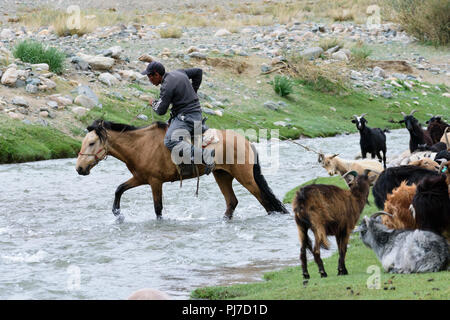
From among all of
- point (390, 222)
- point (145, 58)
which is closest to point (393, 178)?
point (390, 222)

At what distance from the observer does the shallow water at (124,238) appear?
900cm

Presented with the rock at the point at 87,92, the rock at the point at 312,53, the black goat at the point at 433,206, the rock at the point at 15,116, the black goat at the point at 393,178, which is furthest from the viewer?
the rock at the point at 312,53

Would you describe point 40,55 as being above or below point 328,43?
above

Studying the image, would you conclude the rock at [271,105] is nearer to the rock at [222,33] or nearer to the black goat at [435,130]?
the black goat at [435,130]

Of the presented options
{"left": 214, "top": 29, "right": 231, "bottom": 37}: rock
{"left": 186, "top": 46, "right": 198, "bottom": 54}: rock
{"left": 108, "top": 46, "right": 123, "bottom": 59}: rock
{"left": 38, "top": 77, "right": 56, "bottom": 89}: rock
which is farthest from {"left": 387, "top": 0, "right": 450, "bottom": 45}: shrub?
{"left": 38, "top": 77, "right": 56, "bottom": 89}: rock

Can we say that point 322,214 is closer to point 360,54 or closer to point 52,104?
point 52,104

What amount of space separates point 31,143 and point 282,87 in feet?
40.6

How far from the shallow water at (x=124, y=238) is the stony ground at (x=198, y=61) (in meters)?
5.13

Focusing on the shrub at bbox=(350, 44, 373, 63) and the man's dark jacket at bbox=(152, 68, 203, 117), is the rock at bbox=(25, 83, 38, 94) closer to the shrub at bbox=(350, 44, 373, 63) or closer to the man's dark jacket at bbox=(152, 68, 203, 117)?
the man's dark jacket at bbox=(152, 68, 203, 117)

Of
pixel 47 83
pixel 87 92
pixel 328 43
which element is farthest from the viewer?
pixel 328 43

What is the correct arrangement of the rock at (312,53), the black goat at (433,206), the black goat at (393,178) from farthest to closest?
the rock at (312,53) < the black goat at (393,178) < the black goat at (433,206)

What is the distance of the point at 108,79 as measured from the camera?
25.9m

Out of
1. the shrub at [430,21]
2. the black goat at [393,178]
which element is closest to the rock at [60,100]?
the black goat at [393,178]
